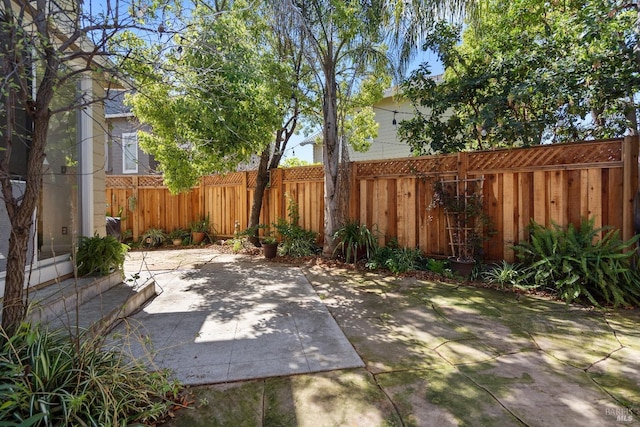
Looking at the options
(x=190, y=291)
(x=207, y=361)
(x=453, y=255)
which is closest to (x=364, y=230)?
(x=453, y=255)

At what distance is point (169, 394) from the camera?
2129mm

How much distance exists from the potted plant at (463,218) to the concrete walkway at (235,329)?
2.63 meters

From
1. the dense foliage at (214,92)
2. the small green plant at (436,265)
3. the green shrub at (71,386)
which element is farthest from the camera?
the small green plant at (436,265)

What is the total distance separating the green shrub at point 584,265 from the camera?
3998 mm

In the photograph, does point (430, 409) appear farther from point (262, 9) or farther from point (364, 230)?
point (262, 9)

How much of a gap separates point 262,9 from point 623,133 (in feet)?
23.1

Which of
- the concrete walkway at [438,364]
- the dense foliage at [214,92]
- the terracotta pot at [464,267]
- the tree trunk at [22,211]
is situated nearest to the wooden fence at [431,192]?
the terracotta pot at [464,267]

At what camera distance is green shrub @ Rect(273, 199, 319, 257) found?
7.28 m

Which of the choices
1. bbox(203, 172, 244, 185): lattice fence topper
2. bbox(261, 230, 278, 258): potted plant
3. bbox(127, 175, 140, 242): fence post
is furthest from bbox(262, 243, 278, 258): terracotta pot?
bbox(127, 175, 140, 242): fence post

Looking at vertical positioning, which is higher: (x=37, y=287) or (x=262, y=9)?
(x=262, y=9)

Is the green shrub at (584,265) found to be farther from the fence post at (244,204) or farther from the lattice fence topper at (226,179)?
the lattice fence topper at (226,179)

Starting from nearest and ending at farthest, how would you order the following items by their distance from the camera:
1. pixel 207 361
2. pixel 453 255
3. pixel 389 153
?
pixel 207 361
pixel 453 255
pixel 389 153

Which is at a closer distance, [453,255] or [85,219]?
[85,219]

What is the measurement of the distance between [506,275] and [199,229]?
800cm
